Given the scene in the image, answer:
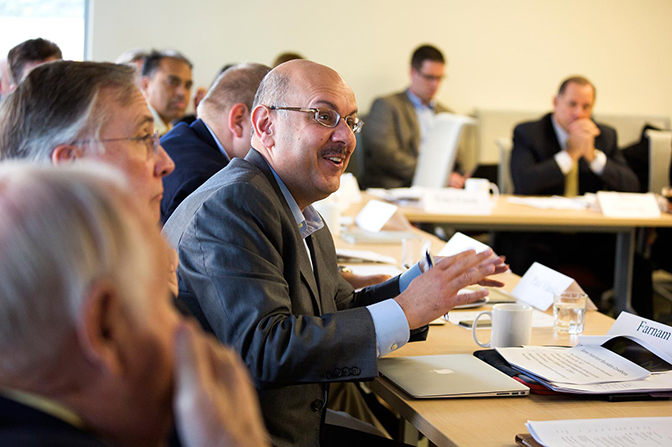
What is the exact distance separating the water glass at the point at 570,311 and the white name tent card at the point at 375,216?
3.57ft

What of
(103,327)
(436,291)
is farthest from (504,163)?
(103,327)

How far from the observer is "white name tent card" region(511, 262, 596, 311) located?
6.17 feet

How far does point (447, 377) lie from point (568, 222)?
96.2 inches

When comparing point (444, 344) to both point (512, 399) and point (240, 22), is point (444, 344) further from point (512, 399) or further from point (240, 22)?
point (240, 22)

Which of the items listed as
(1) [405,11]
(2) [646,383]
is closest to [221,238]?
(2) [646,383]

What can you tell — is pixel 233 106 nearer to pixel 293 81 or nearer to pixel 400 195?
pixel 293 81

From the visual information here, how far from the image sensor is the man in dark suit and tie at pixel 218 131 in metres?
2.38

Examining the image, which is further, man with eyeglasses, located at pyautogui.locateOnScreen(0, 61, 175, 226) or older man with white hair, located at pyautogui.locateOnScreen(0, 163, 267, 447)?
man with eyeglasses, located at pyautogui.locateOnScreen(0, 61, 175, 226)

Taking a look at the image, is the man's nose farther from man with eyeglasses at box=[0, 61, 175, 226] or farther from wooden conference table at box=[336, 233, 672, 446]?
wooden conference table at box=[336, 233, 672, 446]

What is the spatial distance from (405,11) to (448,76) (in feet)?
2.36

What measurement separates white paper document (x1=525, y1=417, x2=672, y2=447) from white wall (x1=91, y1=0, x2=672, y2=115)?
5.40 metres

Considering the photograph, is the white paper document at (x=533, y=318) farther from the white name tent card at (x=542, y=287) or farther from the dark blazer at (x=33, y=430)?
the dark blazer at (x=33, y=430)

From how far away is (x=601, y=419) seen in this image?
1.15m

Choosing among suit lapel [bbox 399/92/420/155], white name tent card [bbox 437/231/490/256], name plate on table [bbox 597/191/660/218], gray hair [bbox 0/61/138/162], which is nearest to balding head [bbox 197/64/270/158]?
white name tent card [bbox 437/231/490/256]
